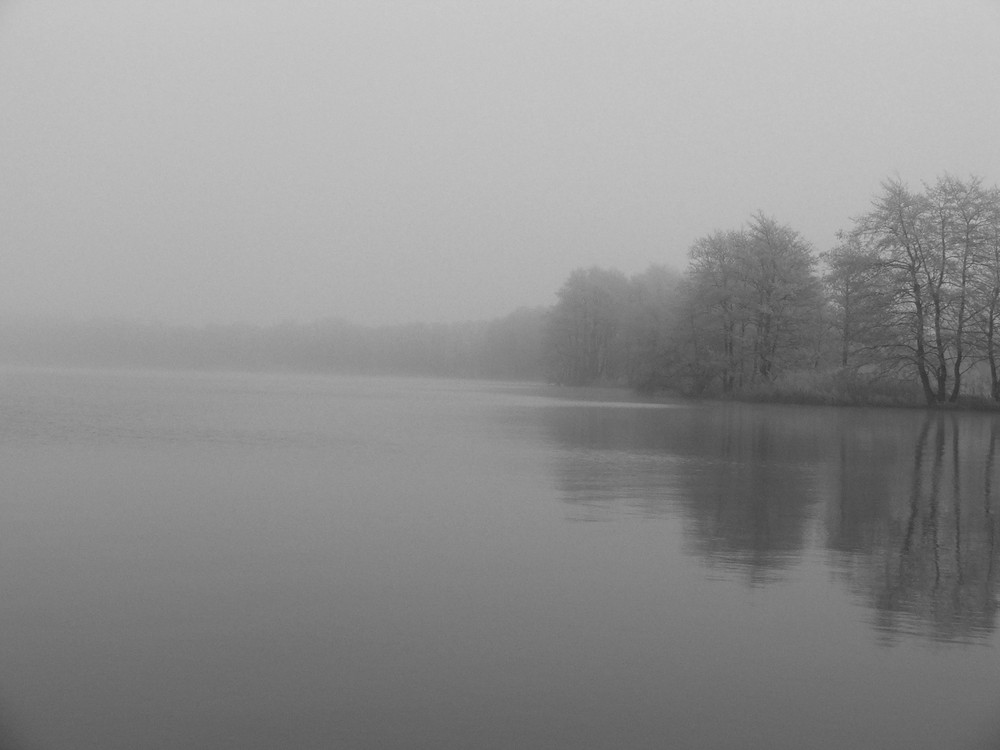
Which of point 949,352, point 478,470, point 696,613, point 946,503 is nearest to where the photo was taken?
point 696,613

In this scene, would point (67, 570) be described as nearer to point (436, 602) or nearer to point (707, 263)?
point (436, 602)

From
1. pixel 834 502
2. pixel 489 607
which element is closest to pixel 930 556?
pixel 834 502

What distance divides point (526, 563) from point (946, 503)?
6743mm

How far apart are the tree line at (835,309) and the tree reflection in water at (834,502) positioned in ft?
55.2

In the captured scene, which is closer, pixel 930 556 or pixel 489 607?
pixel 489 607

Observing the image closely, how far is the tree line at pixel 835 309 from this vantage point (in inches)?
1560

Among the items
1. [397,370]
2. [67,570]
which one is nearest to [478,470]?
[67,570]

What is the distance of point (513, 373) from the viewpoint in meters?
97.1

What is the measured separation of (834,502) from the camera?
11492 mm

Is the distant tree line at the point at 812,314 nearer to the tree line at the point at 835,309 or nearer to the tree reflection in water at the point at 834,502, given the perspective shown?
the tree line at the point at 835,309

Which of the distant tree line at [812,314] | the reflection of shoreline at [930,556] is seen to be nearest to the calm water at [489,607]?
the reflection of shoreline at [930,556]

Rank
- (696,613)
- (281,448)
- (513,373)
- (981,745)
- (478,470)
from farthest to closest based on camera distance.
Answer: (513,373) → (281,448) → (478,470) → (696,613) → (981,745)

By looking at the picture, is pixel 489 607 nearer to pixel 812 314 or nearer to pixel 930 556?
pixel 930 556

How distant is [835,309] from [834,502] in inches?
1665
